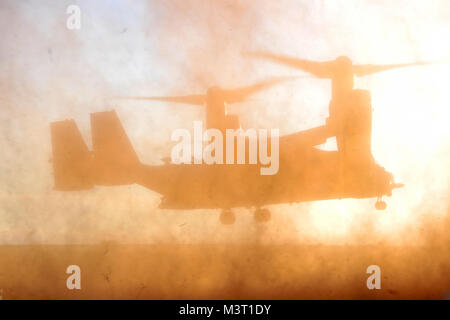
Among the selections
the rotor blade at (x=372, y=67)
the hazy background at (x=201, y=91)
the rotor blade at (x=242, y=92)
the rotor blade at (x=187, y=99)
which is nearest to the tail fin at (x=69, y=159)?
the hazy background at (x=201, y=91)

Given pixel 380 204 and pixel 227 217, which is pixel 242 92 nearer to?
pixel 227 217

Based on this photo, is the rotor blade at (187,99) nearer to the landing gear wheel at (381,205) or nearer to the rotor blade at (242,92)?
the rotor blade at (242,92)

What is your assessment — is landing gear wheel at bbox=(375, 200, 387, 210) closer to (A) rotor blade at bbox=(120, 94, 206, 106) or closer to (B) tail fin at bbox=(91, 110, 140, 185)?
(A) rotor blade at bbox=(120, 94, 206, 106)

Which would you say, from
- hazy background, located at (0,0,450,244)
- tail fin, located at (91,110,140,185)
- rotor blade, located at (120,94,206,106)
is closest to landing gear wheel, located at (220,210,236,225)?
hazy background, located at (0,0,450,244)

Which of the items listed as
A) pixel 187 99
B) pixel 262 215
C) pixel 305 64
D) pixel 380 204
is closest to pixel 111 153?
pixel 187 99
